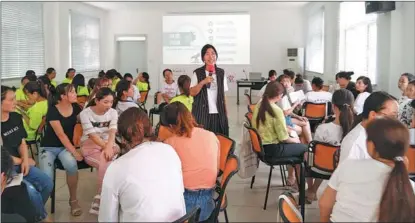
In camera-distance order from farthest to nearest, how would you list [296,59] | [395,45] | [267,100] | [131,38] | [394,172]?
[131,38], [296,59], [395,45], [267,100], [394,172]

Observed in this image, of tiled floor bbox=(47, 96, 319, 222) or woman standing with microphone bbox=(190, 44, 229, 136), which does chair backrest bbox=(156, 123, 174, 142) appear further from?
woman standing with microphone bbox=(190, 44, 229, 136)

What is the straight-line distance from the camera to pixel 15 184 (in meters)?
2.19

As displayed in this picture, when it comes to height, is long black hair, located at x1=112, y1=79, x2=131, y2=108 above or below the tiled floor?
above

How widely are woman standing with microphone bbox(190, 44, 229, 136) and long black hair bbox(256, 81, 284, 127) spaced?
355mm

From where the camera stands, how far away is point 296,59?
13070 mm

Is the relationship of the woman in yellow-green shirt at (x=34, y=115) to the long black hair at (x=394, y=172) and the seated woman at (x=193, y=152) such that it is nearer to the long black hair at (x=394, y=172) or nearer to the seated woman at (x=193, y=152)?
the seated woman at (x=193, y=152)

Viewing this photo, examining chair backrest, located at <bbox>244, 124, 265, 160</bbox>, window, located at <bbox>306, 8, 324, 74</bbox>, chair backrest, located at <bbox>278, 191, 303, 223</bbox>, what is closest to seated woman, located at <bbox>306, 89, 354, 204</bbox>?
chair backrest, located at <bbox>244, 124, 265, 160</bbox>

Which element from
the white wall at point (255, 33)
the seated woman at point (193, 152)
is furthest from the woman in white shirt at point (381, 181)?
the white wall at point (255, 33)

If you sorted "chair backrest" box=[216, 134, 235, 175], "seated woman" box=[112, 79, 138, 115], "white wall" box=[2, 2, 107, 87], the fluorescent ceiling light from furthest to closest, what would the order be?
the fluorescent ceiling light
"white wall" box=[2, 2, 107, 87]
"seated woman" box=[112, 79, 138, 115]
"chair backrest" box=[216, 134, 235, 175]

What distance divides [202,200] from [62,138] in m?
1.54

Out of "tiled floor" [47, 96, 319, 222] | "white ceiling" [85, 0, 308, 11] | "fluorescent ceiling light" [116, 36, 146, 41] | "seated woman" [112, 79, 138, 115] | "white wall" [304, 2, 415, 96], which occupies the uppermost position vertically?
"white ceiling" [85, 0, 308, 11]

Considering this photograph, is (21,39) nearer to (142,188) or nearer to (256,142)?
(256,142)

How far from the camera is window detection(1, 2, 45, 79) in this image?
8.09 m

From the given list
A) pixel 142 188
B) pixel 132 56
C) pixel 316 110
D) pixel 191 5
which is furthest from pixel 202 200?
pixel 132 56
